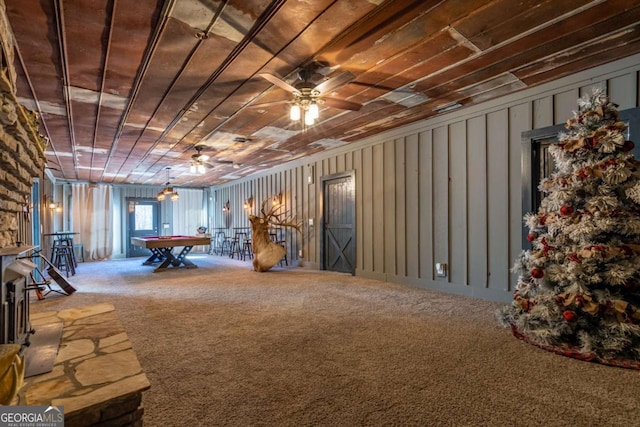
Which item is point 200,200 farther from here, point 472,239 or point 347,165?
point 472,239

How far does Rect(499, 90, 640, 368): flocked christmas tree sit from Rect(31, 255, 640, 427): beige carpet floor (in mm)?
245

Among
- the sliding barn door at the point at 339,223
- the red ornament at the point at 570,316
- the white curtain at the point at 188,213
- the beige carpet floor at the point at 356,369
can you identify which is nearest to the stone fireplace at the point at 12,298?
the beige carpet floor at the point at 356,369

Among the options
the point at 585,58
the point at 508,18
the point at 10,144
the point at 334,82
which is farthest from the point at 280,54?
the point at 585,58

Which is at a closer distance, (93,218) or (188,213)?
(93,218)

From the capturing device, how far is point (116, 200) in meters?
11.3

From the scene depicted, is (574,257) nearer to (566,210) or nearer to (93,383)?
(566,210)

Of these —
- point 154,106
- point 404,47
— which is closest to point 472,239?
point 404,47

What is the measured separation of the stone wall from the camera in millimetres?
1806

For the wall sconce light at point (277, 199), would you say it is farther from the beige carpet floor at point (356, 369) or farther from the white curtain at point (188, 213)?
the white curtain at point (188, 213)

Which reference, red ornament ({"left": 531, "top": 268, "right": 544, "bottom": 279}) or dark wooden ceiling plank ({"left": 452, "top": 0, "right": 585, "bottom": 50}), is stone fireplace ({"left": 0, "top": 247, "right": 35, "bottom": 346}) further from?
red ornament ({"left": 531, "top": 268, "right": 544, "bottom": 279})

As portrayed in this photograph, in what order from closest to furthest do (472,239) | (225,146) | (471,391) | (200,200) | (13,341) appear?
1. (13,341)
2. (471,391)
3. (472,239)
4. (225,146)
5. (200,200)

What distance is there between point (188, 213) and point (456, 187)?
Answer: 1064 cm

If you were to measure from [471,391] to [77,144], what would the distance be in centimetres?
718

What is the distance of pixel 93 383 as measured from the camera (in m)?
1.67
